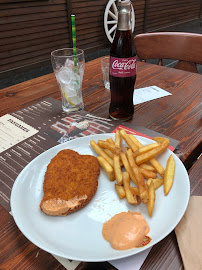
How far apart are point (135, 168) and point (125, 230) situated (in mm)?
220

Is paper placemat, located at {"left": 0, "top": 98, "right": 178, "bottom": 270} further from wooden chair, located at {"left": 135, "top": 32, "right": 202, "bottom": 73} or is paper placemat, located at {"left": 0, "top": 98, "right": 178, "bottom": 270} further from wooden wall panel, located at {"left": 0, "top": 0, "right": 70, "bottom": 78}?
wooden wall panel, located at {"left": 0, "top": 0, "right": 70, "bottom": 78}

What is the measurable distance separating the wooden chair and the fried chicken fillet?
1604 millimetres

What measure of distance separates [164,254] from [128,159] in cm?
32

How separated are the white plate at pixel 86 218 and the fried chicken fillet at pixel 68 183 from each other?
3 cm

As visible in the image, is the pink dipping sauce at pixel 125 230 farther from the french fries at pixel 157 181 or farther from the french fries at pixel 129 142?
the french fries at pixel 129 142

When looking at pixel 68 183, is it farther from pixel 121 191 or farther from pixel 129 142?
pixel 129 142

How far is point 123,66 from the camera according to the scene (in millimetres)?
1024

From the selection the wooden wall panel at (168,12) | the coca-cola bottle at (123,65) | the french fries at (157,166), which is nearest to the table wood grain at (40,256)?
the french fries at (157,166)

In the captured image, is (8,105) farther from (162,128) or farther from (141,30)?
(141,30)

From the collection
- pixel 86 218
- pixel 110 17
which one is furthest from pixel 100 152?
pixel 110 17

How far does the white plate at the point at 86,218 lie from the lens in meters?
0.55

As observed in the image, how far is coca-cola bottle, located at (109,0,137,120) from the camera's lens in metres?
0.99

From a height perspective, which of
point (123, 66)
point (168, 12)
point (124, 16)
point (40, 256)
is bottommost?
point (40, 256)

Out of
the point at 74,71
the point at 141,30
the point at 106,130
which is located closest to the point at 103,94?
the point at 74,71
